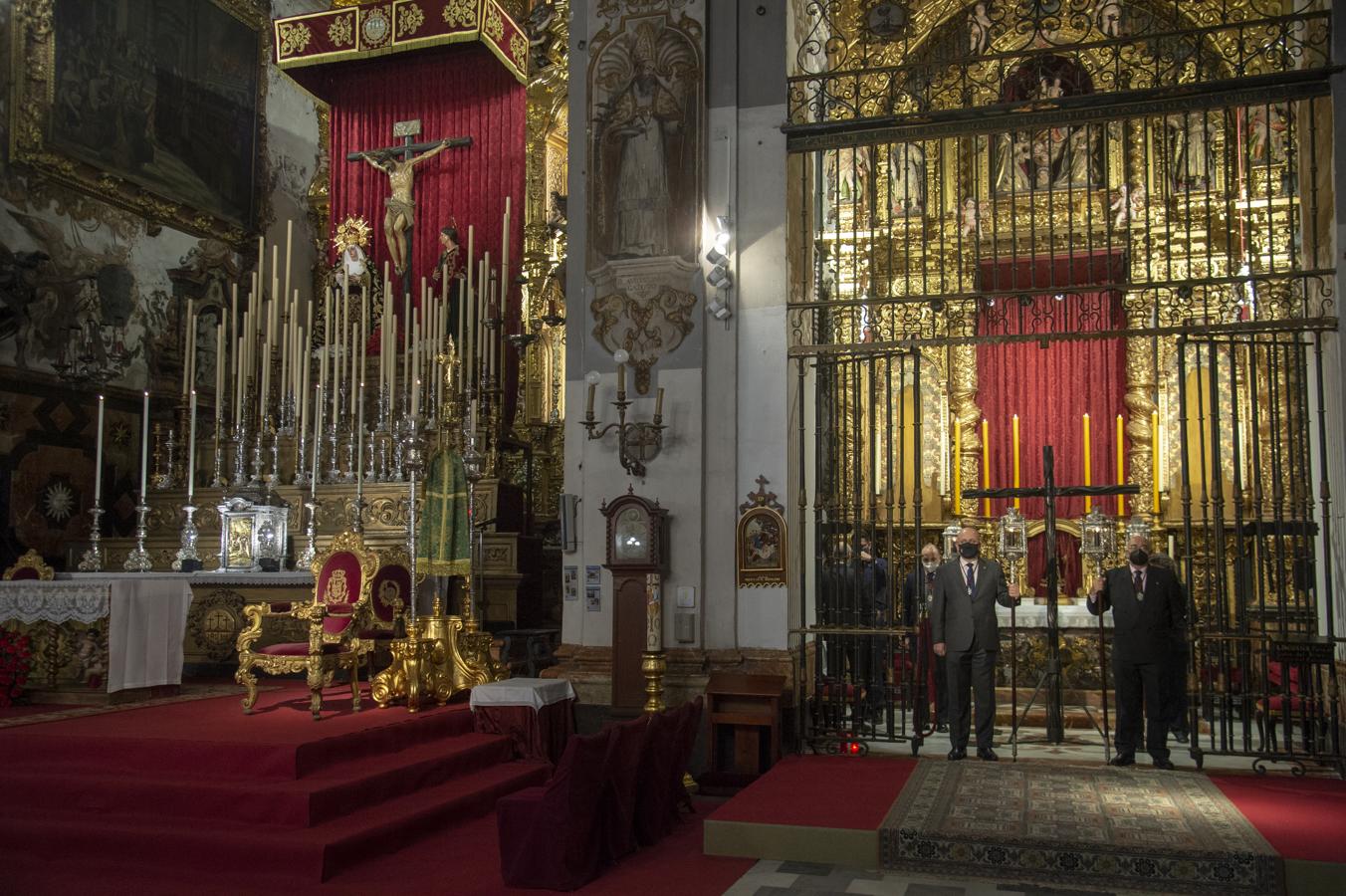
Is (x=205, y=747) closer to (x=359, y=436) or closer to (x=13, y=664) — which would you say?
(x=13, y=664)

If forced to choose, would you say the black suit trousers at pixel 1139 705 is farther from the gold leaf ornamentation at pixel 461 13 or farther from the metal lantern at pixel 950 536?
the gold leaf ornamentation at pixel 461 13

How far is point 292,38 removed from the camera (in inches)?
698

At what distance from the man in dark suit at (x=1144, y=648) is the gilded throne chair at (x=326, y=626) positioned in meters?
5.90

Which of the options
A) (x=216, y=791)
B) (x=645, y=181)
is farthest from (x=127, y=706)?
(x=645, y=181)

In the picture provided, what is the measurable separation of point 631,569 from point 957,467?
546 centimetres

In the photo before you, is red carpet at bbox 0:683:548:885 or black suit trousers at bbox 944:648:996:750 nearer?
red carpet at bbox 0:683:548:885

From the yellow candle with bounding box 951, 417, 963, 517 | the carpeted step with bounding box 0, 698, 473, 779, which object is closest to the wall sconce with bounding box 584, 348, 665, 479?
the carpeted step with bounding box 0, 698, 473, 779

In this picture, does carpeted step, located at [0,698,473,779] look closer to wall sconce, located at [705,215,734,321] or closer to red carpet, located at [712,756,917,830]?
red carpet, located at [712,756,917,830]

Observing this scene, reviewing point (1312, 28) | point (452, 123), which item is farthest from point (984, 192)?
point (452, 123)

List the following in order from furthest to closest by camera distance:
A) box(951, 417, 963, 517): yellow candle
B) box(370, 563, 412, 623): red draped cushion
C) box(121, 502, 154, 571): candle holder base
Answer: box(951, 417, 963, 517): yellow candle
box(121, 502, 154, 571): candle holder base
box(370, 563, 412, 623): red draped cushion

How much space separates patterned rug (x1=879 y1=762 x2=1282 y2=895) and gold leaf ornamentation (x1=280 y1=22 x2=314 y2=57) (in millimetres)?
14606

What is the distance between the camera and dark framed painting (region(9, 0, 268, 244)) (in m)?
14.8

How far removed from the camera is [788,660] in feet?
31.7

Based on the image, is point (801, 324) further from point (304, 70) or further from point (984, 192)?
point (304, 70)
